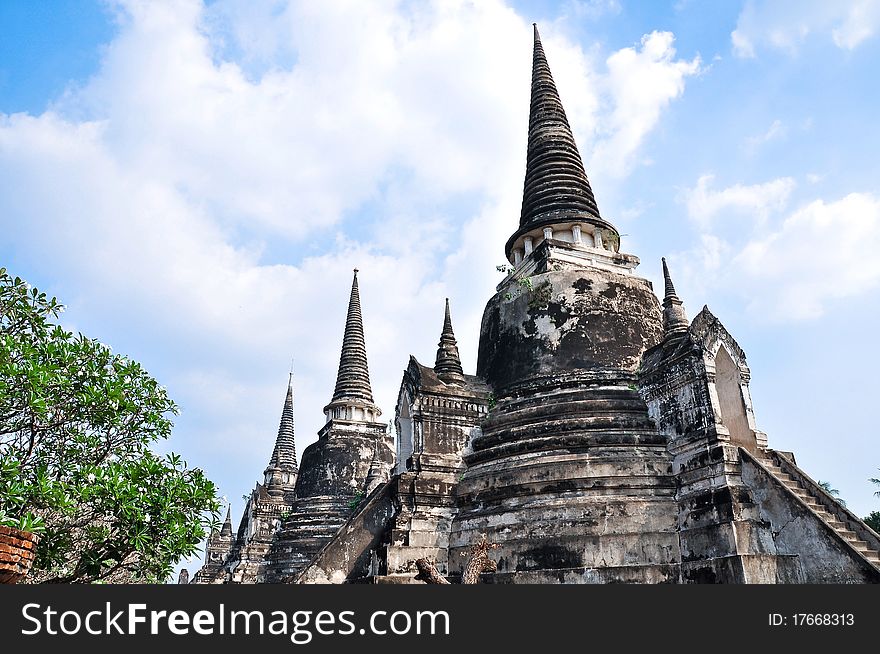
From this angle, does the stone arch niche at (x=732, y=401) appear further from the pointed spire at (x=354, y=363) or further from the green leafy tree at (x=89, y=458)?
the pointed spire at (x=354, y=363)

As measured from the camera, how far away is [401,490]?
14781 millimetres

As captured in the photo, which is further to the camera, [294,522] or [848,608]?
[294,522]

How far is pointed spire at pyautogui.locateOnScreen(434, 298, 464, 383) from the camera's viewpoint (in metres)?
17.3

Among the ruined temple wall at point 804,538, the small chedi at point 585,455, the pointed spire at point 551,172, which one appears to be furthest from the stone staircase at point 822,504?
the pointed spire at point 551,172

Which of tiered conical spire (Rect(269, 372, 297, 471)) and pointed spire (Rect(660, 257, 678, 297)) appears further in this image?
tiered conical spire (Rect(269, 372, 297, 471))

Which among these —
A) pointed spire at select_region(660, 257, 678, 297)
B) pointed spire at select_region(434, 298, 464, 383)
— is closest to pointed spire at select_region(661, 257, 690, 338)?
pointed spire at select_region(660, 257, 678, 297)

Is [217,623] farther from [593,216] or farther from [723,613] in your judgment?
[593,216]

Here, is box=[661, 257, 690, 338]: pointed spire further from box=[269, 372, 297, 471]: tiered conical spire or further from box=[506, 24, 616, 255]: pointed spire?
box=[269, 372, 297, 471]: tiered conical spire

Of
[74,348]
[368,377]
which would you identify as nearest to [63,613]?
[74,348]

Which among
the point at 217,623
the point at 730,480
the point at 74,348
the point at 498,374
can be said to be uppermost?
the point at 498,374

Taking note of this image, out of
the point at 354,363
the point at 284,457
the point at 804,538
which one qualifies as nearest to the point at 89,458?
the point at 804,538

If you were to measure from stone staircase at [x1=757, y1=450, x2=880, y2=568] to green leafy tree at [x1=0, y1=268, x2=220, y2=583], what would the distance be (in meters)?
9.92

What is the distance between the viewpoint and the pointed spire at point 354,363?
31734 mm

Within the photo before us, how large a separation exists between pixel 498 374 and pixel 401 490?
4230mm
